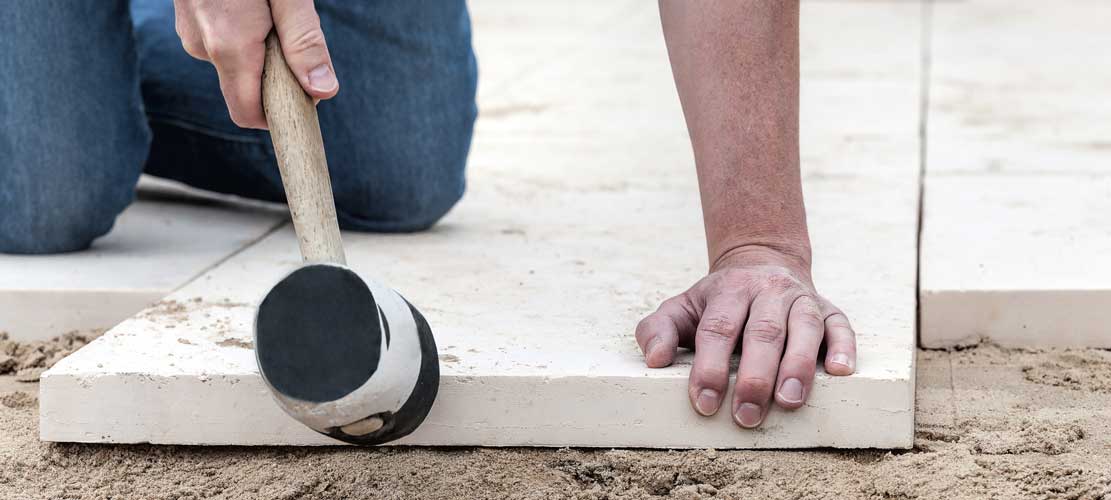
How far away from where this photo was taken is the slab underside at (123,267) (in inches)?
72.1

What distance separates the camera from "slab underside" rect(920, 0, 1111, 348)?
168 cm

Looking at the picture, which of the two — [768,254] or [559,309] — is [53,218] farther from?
[768,254]

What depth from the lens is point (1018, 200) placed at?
219 centimetres

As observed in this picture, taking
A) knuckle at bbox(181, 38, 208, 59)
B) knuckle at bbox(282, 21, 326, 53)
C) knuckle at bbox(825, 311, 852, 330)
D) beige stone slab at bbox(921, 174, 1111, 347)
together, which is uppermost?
knuckle at bbox(282, 21, 326, 53)

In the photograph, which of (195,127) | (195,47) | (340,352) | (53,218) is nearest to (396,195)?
Answer: (195,127)

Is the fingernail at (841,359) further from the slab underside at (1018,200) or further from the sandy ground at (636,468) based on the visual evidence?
the slab underside at (1018,200)

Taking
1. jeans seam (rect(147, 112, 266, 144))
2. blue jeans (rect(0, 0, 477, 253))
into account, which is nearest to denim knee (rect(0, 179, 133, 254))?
blue jeans (rect(0, 0, 477, 253))

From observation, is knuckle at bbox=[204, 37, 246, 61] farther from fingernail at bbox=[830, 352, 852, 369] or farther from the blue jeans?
the blue jeans

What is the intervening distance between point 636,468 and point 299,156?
19.5 inches

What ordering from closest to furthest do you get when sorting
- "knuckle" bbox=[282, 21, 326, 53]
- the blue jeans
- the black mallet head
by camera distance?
the black mallet head, "knuckle" bbox=[282, 21, 326, 53], the blue jeans

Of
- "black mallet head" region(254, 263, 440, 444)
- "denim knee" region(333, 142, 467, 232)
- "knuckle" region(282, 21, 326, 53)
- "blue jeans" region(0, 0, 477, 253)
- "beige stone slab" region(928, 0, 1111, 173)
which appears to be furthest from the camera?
"beige stone slab" region(928, 0, 1111, 173)

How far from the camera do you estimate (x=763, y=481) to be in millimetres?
1320

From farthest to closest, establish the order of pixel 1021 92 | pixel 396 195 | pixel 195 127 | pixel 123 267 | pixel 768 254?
pixel 1021 92 → pixel 195 127 → pixel 396 195 → pixel 123 267 → pixel 768 254

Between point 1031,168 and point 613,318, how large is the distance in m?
1.23
